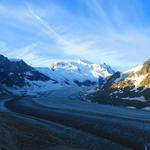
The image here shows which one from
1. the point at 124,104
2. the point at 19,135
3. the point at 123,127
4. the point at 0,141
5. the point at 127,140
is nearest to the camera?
the point at 0,141

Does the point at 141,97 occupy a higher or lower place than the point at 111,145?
higher

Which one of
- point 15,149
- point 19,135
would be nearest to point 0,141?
point 15,149

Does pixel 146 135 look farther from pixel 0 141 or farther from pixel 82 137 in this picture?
pixel 0 141

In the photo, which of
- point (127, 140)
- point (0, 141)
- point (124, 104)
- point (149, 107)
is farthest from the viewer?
point (124, 104)

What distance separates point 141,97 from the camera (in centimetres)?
19025

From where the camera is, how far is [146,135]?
240 ft

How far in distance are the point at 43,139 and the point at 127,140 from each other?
16.2 metres

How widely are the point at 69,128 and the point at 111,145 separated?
79.0ft

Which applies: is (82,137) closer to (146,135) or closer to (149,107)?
(146,135)

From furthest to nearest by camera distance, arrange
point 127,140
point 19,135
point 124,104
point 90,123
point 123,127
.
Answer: point 124,104 → point 90,123 → point 123,127 → point 127,140 → point 19,135

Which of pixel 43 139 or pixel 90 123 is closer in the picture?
pixel 43 139

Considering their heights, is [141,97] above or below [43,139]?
above

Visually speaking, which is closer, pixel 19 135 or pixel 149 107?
pixel 19 135

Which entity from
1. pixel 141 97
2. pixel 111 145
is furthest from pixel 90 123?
pixel 141 97
